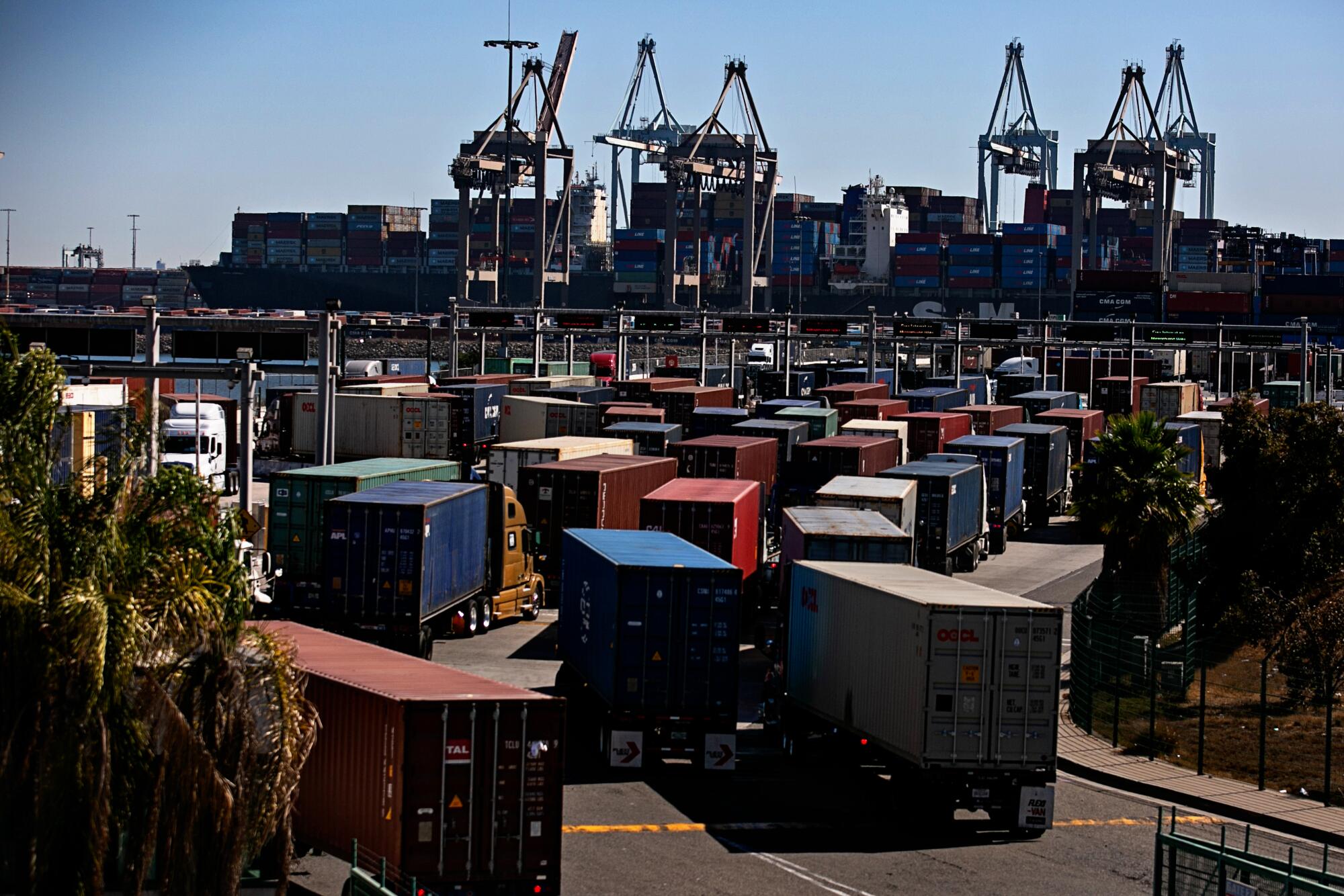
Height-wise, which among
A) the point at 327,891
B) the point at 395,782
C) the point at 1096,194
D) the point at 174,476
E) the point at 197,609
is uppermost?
the point at 1096,194

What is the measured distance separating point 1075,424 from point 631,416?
17.1m

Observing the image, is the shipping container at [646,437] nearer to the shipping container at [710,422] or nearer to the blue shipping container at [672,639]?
the shipping container at [710,422]

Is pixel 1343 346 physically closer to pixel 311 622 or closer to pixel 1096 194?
pixel 1096 194

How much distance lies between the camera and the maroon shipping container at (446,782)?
15.2 metres

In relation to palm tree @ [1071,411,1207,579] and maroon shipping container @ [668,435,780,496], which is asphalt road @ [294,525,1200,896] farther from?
maroon shipping container @ [668,435,780,496]

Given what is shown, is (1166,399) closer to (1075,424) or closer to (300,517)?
(1075,424)

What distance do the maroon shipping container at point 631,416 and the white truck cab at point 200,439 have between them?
12844 mm

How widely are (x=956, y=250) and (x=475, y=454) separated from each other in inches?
5828

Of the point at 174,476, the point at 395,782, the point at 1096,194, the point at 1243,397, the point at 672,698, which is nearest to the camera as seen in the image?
the point at 174,476

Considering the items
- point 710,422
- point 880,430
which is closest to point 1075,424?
point 880,430

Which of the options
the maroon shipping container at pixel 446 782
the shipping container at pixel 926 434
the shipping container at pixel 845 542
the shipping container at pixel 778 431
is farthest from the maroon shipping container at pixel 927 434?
the maroon shipping container at pixel 446 782

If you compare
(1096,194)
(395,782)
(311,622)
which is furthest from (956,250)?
(395,782)

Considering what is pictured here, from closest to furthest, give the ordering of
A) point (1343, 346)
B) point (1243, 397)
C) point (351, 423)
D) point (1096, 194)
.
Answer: point (1243, 397)
point (351, 423)
point (1343, 346)
point (1096, 194)

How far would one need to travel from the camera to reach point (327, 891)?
16.7 m
